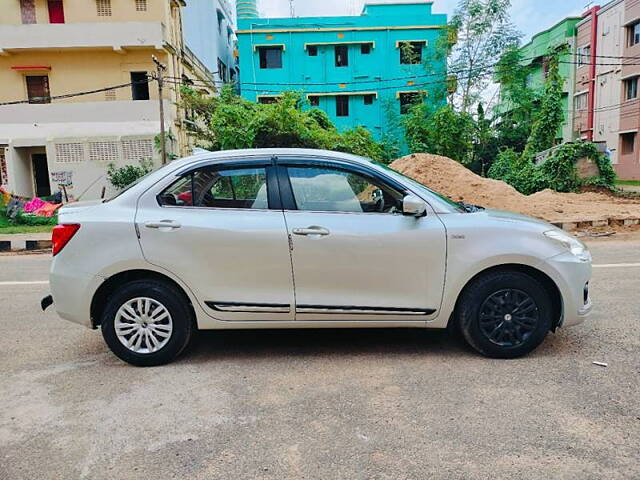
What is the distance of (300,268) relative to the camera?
159 inches

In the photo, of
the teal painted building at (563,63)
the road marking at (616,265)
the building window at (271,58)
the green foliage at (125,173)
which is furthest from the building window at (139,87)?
the teal painted building at (563,63)

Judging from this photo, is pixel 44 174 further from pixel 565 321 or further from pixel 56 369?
pixel 565 321

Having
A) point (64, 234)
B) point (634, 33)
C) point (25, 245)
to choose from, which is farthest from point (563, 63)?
point (64, 234)

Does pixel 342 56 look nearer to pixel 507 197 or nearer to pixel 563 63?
pixel 563 63

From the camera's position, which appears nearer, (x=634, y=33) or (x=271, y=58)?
(x=634, y=33)

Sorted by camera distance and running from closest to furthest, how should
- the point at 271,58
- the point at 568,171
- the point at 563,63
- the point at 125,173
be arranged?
1. the point at 568,171
2. the point at 125,173
3. the point at 271,58
4. the point at 563,63

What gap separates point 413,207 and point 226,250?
1.45 meters

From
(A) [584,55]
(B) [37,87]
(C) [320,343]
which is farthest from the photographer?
(A) [584,55]

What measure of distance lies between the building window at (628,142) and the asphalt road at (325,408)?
34.0 m

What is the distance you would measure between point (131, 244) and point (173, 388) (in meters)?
1.13

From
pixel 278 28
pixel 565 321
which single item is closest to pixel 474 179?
pixel 565 321

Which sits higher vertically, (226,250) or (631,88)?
(631,88)

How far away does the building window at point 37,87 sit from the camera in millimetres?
23750

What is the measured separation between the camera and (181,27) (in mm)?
27016
